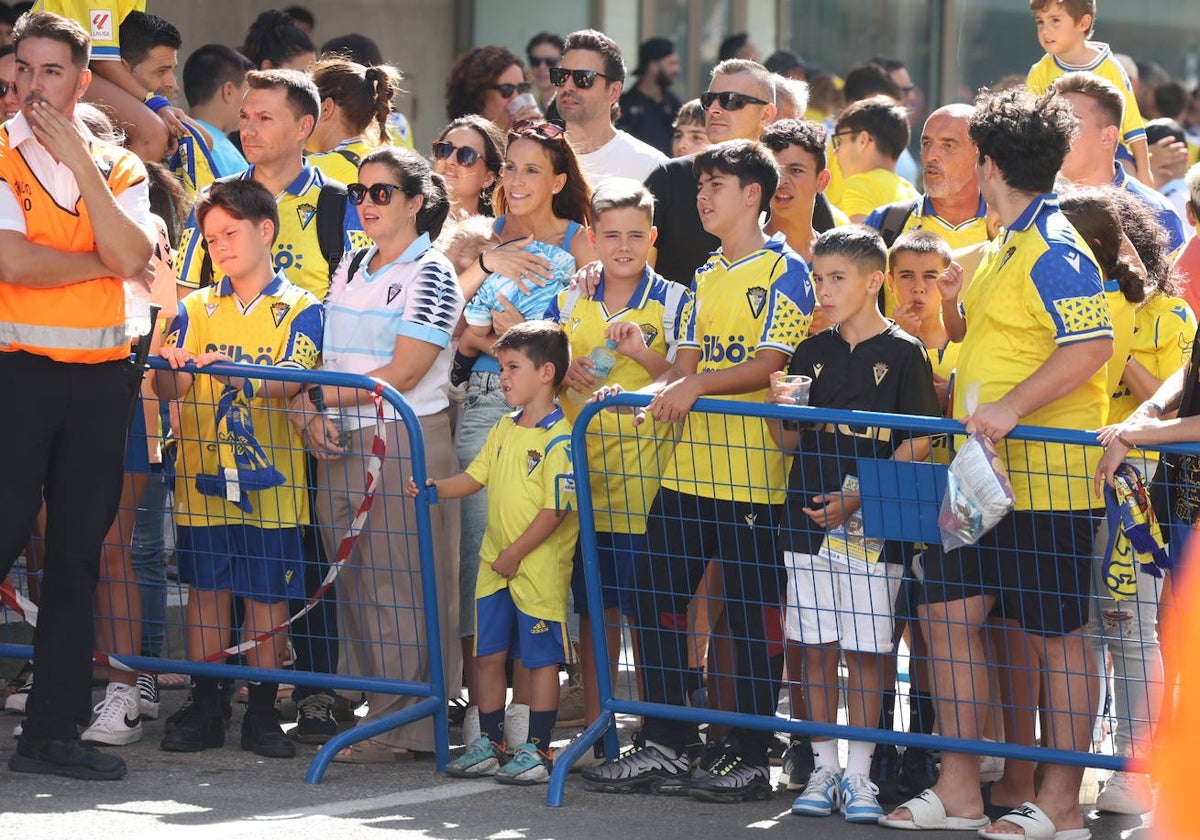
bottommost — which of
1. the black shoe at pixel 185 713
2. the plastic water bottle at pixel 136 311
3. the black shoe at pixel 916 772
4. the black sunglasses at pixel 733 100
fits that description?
the black shoe at pixel 916 772

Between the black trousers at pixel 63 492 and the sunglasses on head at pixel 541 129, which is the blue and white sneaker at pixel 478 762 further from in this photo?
the sunglasses on head at pixel 541 129

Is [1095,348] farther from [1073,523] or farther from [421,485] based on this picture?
[421,485]

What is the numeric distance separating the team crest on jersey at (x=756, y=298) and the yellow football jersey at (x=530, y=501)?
2.55 feet

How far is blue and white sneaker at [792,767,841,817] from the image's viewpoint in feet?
19.9

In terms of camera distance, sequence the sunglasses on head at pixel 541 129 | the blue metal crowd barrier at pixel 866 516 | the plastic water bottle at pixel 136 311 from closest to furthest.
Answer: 1. the blue metal crowd barrier at pixel 866 516
2. the plastic water bottle at pixel 136 311
3. the sunglasses on head at pixel 541 129

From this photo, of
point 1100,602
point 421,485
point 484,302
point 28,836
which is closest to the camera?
point 28,836

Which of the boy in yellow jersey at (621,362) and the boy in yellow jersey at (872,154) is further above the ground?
the boy in yellow jersey at (872,154)

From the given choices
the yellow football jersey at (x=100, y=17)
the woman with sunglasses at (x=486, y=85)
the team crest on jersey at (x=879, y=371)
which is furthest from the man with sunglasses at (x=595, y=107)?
the team crest on jersey at (x=879, y=371)

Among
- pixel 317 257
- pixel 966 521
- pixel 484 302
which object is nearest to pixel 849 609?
pixel 966 521

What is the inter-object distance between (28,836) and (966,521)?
9.59ft

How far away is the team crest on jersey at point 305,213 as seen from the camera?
23.8 feet

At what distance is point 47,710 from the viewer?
242 inches

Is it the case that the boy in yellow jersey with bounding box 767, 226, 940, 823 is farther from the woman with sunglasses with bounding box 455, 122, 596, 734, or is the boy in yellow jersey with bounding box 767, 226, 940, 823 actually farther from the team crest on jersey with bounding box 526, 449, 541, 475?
the woman with sunglasses with bounding box 455, 122, 596, 734

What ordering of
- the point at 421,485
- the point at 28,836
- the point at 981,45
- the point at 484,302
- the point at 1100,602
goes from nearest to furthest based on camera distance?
the point at 28,836, the point at 1100,602, the point at 421,485, the point at 484,302, the point at 981,45
